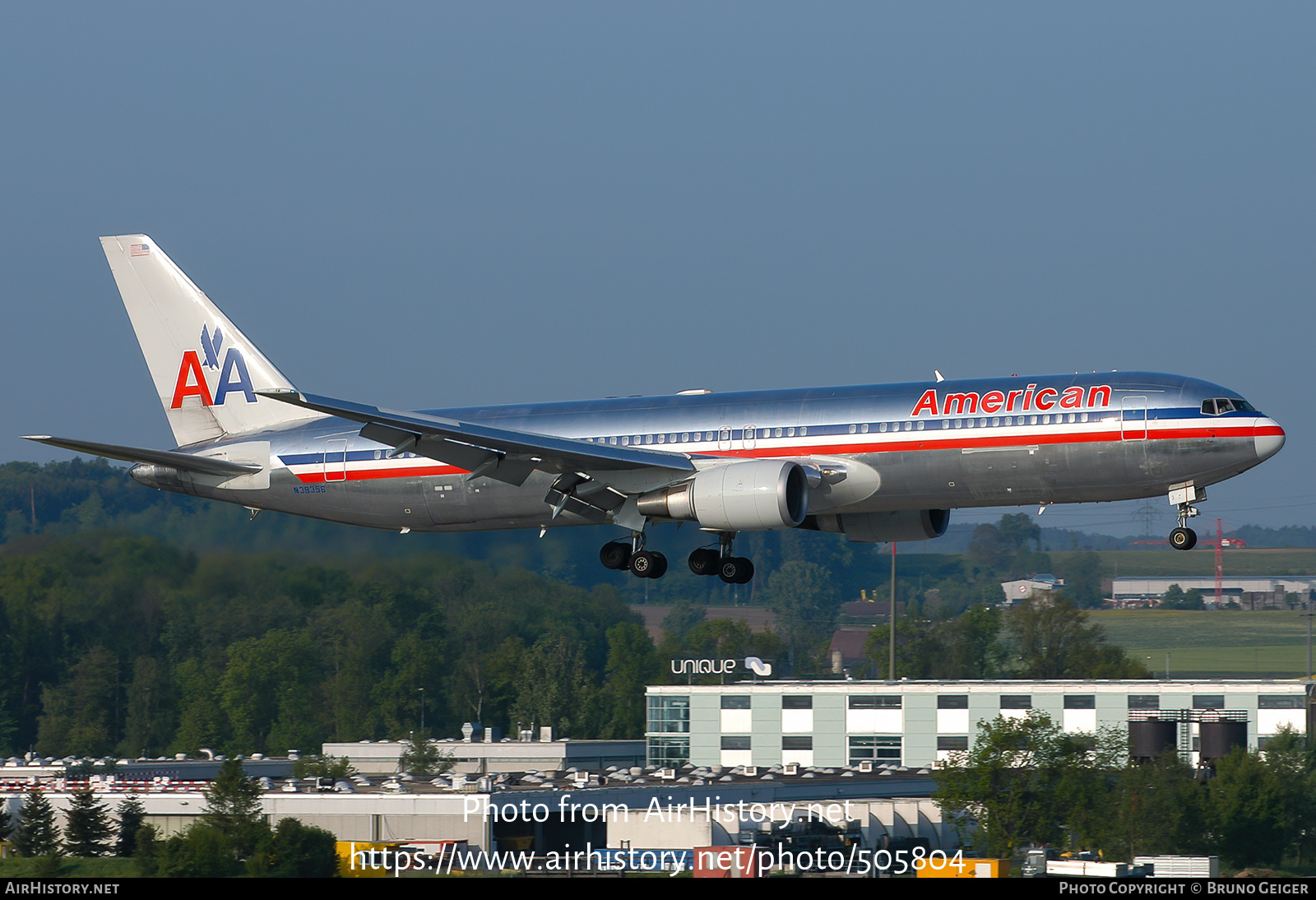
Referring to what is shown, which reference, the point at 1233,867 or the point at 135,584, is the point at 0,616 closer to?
the point at 135,584

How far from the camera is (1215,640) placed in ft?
538

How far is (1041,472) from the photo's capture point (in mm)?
38500

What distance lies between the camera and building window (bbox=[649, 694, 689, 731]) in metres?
101

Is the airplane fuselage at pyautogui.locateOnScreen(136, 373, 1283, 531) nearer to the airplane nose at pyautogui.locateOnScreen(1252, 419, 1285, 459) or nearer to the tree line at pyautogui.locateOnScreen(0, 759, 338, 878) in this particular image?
the airplane nose at pyautogui.locateOnScreen(1252, 419, 1285, 459)

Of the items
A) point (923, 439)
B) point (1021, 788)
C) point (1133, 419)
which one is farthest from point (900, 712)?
point (1133, 419)

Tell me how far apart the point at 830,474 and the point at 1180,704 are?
60.3 meters

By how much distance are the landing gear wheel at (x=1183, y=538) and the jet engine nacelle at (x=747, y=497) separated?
345 inches

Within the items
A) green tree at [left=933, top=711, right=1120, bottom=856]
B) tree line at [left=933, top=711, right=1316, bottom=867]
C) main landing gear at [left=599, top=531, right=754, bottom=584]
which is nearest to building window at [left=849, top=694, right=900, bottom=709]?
tree line at [left=933, top=711, right=1316, bottom=867]

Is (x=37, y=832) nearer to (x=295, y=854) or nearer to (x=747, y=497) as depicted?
(x=295, y=854)

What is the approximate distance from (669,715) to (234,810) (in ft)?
142

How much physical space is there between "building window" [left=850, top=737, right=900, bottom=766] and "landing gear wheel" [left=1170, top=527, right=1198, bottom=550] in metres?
58.5

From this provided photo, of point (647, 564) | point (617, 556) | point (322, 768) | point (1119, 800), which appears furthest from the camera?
point (322, 768)
